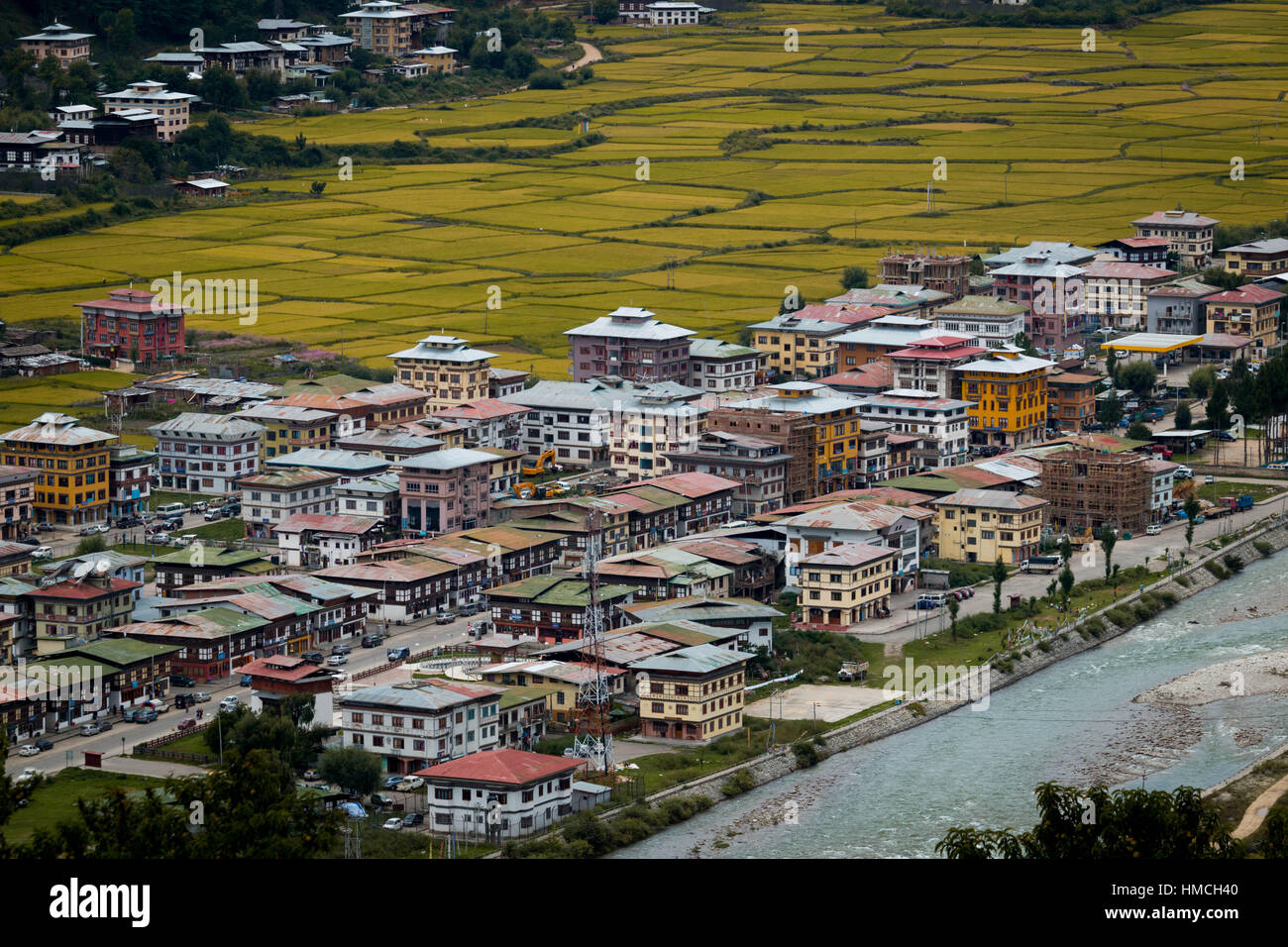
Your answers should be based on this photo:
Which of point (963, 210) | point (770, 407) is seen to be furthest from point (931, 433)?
point (963, 210)

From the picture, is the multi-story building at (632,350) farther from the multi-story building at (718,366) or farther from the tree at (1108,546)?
the tree at (1108,546)

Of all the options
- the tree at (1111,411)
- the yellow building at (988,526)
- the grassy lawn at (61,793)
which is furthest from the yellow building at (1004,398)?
the grassy lawn at (61,793)

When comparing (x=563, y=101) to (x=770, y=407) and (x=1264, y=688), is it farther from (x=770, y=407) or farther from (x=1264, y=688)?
(x=1264, y=688)

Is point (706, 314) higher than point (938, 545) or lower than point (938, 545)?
higher

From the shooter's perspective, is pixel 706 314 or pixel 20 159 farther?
pixel 20 159

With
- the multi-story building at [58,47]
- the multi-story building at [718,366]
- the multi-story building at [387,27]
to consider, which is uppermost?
the multi-story building at [387,27]

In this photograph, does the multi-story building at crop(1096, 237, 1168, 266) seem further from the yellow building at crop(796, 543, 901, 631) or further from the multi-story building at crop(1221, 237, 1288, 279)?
the yellow building at crop(796, 543, 901, 631)
